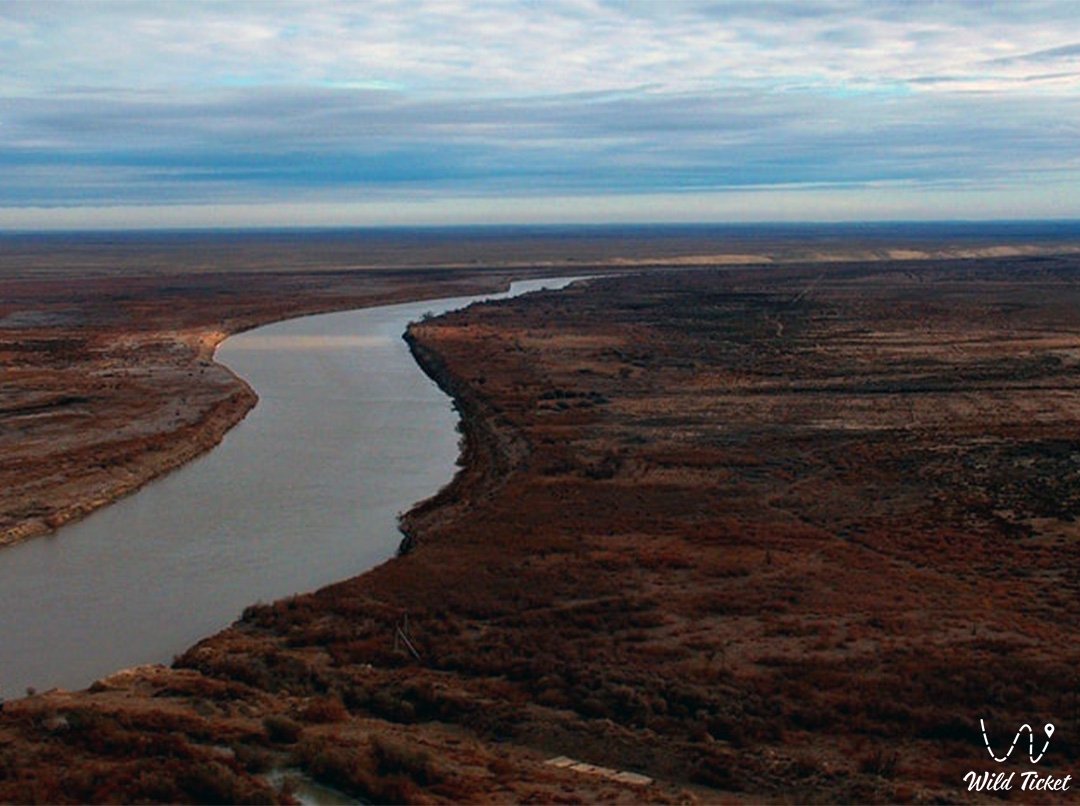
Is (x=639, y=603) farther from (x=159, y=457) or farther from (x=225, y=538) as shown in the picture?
(x=159, y=457)

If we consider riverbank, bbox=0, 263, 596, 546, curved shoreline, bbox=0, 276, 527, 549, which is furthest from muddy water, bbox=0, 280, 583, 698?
riverbank, bbox=0, 263, 596, 546

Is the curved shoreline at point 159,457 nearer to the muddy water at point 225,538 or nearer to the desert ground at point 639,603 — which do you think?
the desert ground at point 639,603

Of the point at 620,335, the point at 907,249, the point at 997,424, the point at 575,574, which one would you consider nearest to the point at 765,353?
the point at 620,335

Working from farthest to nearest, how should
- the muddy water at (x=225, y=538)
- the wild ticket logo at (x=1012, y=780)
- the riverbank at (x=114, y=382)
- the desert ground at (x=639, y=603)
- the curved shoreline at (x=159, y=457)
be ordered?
the riverbank at (x=114, y=382) → the curved shoreline at (x=159, y=457) → the muddy water at (x=225, y=538) → the desert ground at (x=639, y=603) → the wild ticket logo at (x=1012, y=780)

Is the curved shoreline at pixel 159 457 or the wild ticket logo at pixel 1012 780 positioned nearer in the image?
the wild ticket logo at pixel 1012 780

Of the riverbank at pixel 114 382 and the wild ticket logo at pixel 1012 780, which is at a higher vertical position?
the riverbank at pixel 114 382

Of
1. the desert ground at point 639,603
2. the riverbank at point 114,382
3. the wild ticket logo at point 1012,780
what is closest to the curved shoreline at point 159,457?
the riverbank at point 114,382

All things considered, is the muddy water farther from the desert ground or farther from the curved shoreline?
the desert ground

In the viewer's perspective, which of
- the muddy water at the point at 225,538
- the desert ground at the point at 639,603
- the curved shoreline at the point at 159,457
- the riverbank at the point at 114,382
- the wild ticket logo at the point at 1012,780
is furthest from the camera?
the riverbank at the point at 114,382
